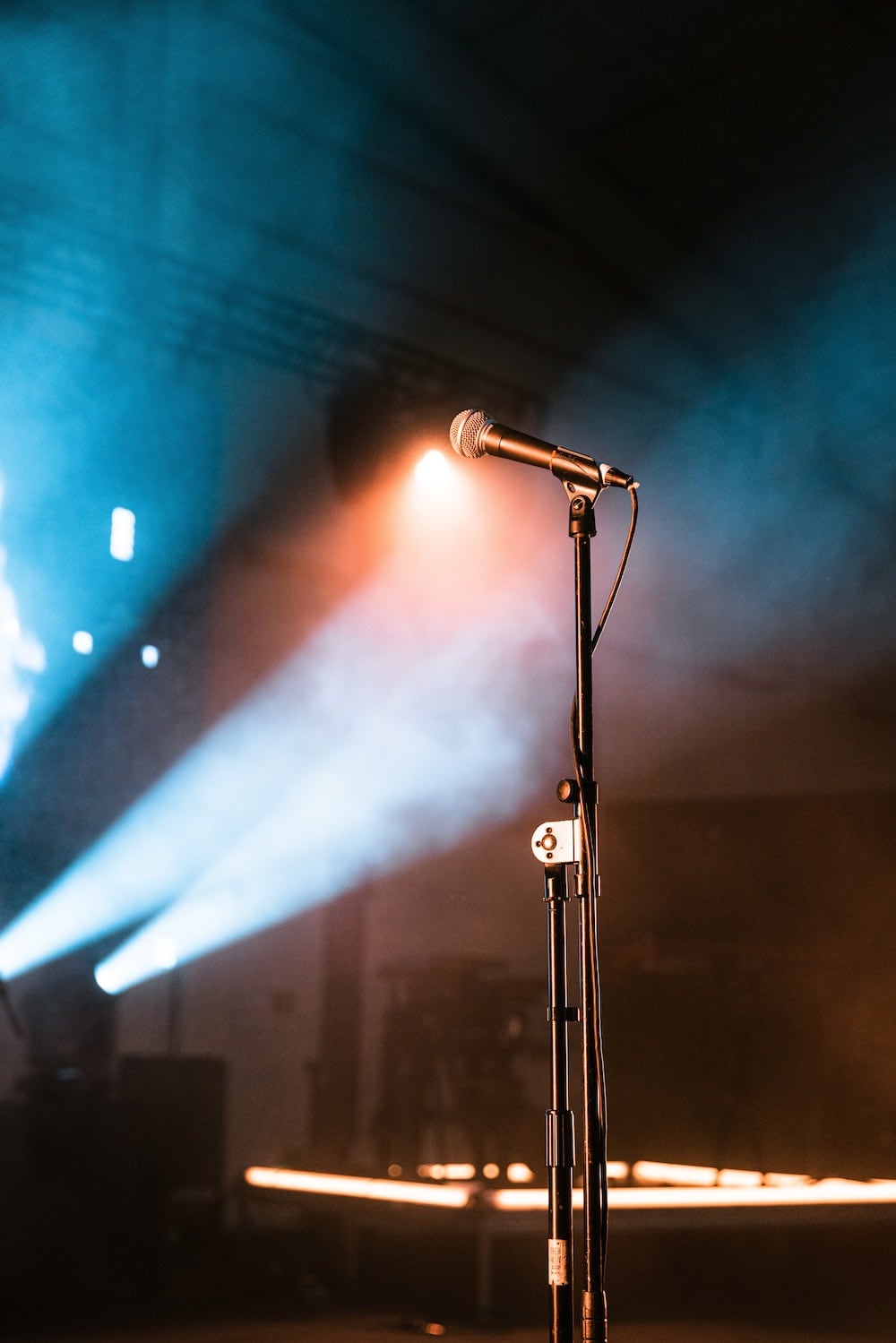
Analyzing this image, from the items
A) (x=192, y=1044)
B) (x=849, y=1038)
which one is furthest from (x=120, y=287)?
(x=849, y=1038)

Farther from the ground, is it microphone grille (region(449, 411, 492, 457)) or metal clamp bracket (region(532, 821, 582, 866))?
microphone grille (region(449, 411, 492, 457))

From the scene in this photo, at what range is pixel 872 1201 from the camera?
4.21 metres

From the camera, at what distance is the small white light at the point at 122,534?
199 inches

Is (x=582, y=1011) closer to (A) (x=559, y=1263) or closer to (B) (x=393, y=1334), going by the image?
(A) (x=559, y=1263)

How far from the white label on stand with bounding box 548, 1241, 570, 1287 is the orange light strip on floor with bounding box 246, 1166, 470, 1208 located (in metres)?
2.21

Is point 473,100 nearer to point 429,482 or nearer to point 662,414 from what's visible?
point 429,482

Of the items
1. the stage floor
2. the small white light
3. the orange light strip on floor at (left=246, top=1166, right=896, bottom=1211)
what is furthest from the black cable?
the small white light

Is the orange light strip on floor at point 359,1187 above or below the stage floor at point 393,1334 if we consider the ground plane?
above

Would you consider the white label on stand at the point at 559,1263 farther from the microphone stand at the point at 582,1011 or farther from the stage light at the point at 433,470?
the stage light at the point at 433,470

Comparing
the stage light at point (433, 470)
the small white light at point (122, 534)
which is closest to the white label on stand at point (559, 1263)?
the small white light at point (122, 534)

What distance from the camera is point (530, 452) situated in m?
1.86

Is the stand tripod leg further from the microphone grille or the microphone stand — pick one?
the microphone grille

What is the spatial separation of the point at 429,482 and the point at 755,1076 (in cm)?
319

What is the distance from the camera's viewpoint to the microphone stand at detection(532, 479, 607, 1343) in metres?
1.65
